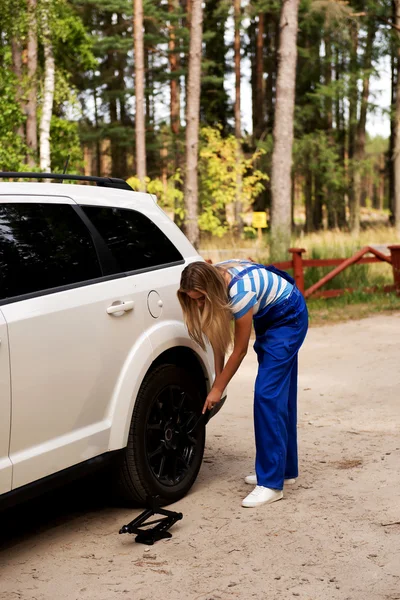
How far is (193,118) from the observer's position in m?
23.4

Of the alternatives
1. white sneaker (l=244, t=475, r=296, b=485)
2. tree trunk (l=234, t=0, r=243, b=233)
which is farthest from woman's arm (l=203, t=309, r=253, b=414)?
tree trunk (l=234, t=0, r=243, b=233)

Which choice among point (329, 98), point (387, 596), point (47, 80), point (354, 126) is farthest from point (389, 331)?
point (354, 126)

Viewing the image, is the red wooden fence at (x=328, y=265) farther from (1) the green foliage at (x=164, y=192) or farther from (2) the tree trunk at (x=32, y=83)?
(1) the green foliage at (x=164, y=192)

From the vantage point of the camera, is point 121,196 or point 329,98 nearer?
point 121,196

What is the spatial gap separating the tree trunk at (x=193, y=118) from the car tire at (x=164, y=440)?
1747 centimetres

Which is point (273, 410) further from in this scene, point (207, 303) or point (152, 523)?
point (152, 523)

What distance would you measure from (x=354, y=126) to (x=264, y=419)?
4363 centimetres

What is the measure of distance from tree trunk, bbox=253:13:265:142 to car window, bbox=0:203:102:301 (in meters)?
37.9

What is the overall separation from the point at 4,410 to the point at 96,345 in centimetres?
74

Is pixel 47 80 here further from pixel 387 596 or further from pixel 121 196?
pixel 387 596

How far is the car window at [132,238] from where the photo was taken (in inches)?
189

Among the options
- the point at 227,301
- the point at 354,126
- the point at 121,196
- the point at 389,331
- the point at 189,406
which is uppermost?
the point at 354,126

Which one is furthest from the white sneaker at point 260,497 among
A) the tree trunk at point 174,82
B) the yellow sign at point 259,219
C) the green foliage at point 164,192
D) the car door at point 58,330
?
the tree trunk at point 174,82

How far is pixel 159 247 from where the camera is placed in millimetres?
5207
